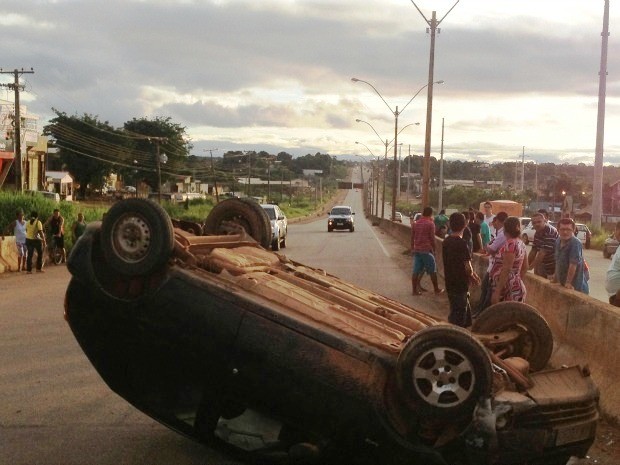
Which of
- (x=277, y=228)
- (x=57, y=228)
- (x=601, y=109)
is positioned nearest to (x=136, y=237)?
(x=57, y=228)

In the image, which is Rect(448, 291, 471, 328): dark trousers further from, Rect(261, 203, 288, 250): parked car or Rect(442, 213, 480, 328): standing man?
Rect(261, 203, 288, 250): parked car

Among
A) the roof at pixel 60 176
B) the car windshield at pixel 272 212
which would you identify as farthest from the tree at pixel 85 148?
the car windshield at pixel 272 212

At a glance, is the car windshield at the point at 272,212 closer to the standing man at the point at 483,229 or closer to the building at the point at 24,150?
the standing man at the point at 483,229

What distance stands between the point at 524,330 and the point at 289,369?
2.12 meters

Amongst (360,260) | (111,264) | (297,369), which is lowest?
(360,260)

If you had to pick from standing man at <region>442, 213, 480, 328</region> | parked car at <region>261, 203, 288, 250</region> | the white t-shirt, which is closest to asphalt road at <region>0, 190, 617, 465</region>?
the white t-shirt

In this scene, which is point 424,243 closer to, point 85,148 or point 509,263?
point 509,263

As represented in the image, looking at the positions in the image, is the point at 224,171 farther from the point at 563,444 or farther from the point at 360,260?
the point at 563,444

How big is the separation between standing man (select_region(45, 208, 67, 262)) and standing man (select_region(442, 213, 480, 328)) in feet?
51.3

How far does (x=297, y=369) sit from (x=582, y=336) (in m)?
4.50

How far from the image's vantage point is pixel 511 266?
31.0ft

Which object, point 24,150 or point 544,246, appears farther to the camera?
point 24,150

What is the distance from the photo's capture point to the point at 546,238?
497 inches

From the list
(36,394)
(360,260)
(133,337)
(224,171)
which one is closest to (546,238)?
(36,394)
